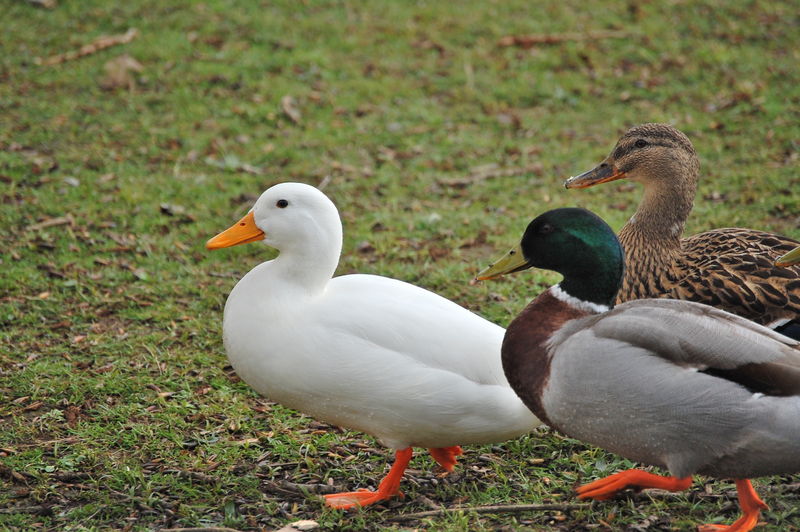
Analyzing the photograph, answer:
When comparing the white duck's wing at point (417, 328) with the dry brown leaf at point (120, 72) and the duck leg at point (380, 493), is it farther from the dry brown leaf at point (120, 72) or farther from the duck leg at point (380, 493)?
the dry brown leaf at point (120, 72)

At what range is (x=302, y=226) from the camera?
11.6 feet

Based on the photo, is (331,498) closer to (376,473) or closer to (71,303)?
(376,473)

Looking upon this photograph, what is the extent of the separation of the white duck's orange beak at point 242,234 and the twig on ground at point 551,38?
577 cm

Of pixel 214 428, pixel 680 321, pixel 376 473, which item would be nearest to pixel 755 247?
pixel 680 321

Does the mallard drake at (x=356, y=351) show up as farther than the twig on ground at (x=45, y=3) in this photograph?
No

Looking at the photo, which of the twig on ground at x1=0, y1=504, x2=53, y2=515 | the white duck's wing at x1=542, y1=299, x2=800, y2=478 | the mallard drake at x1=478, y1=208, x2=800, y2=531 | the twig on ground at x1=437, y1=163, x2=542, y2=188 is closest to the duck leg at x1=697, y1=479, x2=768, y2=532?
the mallard drake at x1=478, y1=208, x2=800, y2=531

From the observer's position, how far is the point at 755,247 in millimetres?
4070

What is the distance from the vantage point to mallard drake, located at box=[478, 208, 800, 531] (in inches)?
114

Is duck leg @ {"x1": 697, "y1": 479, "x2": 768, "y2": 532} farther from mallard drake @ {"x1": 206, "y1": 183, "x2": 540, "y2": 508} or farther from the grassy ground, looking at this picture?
mallard drake @ {"x1": 206, "y1": 183, "x2": 540, "y2": 508}

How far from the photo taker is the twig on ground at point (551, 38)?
29.0 feet

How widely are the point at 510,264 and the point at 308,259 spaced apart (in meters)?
0.78

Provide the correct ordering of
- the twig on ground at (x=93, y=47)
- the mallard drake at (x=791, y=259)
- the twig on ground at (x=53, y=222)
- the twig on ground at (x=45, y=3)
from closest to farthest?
the mallard drake at (x=791, y=259) → the twig on ground at (x=53, y=222) → the twig on ground at (x=93, y=47) → the twig on ground at (x=45, y=3)

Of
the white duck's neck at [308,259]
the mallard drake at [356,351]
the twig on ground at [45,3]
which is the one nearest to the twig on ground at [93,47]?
the twig on ground at [45,3]

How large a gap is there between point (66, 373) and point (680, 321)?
2.88 metres
